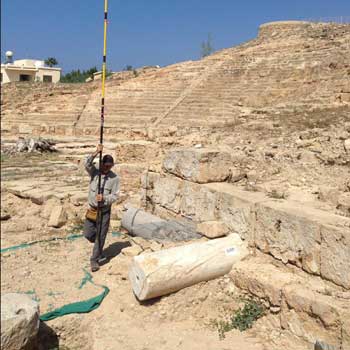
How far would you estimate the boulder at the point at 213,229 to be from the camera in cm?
530

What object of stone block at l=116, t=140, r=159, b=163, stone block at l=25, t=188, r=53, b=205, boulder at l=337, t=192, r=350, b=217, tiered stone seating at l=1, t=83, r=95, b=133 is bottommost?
stone block at l=25, t=188, r=53, b=205

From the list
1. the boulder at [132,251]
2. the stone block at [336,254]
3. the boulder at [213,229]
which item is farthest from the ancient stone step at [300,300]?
the boulder at [132,251]

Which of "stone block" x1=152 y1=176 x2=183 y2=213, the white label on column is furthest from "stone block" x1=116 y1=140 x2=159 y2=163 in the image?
the white label on column

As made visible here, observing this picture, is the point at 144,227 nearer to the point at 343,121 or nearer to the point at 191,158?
the point at 191,158

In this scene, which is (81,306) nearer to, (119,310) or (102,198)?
(119,310)

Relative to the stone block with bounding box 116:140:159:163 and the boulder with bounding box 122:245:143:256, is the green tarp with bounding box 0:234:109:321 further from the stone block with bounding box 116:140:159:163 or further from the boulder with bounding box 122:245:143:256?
the stone block with bounding box 116:140:159:163

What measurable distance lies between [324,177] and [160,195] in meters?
2.45

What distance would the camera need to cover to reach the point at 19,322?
123 inches

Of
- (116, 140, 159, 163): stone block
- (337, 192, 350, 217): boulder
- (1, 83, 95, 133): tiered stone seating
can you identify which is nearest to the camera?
(337, 192, 350, 217): boulder

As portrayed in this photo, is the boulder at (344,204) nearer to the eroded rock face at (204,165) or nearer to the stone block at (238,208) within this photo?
the stone block at (238,208)

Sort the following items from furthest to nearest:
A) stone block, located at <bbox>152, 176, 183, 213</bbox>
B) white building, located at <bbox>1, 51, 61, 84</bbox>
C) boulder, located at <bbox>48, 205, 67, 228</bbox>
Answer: white building, located at <bbox>1, 51, 61, 84</bbox>, stone block, located at <bbox>152, 176, 183, 213</bbox>, boulder, located at <bbox>48, 205, 67, 228</bbox>

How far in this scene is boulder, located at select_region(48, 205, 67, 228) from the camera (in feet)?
20.3

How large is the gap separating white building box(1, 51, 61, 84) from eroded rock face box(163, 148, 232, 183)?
35530 millimetres

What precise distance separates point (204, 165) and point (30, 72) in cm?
3964
